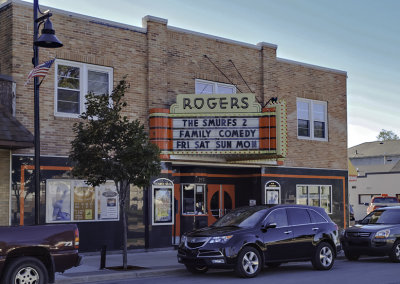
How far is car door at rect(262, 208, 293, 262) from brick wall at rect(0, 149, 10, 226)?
7.10 metres

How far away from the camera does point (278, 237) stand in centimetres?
1412

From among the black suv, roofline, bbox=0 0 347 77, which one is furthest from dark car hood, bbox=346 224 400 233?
roofline, bbox=0 0 347 77

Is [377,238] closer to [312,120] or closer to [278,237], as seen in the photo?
[278,237]

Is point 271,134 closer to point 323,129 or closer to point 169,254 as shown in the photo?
point 169,254

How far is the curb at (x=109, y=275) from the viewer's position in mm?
13031

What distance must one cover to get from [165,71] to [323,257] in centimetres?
840

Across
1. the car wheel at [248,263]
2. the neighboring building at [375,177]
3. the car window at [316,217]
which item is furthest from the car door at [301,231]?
the neighboring building at [375,177]

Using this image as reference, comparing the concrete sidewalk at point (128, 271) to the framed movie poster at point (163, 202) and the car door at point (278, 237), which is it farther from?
the car door at point (278, 237)

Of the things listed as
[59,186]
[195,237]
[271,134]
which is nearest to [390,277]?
[195,237]

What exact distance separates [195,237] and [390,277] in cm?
454

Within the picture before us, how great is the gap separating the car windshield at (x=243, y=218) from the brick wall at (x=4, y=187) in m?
5.80

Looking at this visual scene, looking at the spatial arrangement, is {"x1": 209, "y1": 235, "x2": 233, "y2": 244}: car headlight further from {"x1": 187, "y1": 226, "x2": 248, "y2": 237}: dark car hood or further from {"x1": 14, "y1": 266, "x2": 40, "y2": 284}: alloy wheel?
{"x1": 14, "y1": 266, "x2": 40, "y2": 284}: alloy wheel

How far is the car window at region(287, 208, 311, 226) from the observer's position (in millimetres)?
14750

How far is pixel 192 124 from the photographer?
1897cm
